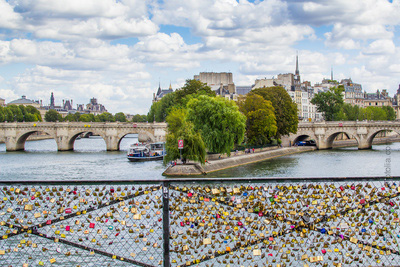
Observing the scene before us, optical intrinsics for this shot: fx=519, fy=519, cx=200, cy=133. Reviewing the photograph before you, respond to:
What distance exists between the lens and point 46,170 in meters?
45.1

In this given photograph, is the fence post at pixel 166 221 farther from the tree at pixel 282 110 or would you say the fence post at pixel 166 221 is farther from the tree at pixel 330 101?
the tree at pixel 330 101

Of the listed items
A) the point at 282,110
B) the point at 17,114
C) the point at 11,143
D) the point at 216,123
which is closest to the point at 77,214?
the point at 216,123

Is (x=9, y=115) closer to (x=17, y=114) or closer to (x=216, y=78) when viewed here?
(x=17, y=114)

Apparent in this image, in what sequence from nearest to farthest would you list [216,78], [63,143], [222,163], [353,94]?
[222,163]
[63,143]
[216,78]
[353,94]

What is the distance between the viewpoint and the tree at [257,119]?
60688 mm

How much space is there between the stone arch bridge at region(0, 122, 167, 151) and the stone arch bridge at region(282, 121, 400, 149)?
20625 millimetres

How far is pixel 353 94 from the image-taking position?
501 feet

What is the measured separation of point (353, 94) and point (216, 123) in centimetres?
11465

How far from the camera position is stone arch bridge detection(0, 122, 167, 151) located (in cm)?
7706

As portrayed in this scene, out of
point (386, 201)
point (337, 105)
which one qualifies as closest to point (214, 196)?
point (386, 201)

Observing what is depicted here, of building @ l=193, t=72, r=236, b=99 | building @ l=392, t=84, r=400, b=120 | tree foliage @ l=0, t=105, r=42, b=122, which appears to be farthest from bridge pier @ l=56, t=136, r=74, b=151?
building @ l=392, t=84, r=400, b=120

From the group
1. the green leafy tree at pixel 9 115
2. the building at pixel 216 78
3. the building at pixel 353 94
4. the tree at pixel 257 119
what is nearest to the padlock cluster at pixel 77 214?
the tree at pixel 257 119

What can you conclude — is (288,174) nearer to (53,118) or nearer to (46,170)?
(46,170)

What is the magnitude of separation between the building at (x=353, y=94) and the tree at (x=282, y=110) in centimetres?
8134
